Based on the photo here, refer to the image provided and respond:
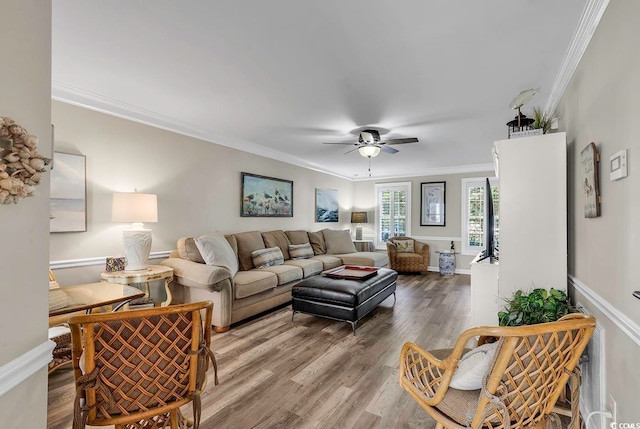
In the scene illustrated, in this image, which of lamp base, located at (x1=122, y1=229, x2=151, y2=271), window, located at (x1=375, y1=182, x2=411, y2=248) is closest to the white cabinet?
lamp base, located at (x1=122, y1=229, x2=151, y2=271)

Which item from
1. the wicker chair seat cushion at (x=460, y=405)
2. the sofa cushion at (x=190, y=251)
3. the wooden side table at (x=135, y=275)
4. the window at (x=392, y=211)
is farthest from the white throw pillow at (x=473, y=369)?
the window at (x=392, y=211)

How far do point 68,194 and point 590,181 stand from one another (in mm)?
4175

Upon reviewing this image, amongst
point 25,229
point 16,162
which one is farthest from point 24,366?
point 16,162

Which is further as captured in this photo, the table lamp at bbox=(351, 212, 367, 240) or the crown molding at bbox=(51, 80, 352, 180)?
the table lamp at bbox=(351, 212, 367, 240)

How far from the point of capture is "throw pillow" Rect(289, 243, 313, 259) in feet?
17.4

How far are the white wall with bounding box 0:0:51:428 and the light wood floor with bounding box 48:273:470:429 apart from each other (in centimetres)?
125

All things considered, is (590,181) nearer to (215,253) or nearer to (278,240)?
(215,253)

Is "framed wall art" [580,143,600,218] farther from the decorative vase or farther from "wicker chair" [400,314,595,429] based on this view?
the decorative vase

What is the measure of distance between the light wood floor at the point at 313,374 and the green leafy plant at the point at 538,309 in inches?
34.4

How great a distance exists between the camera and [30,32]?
35.2 inches

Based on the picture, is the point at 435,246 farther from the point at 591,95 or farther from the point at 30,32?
the point at 30,32

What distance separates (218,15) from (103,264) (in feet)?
9.03

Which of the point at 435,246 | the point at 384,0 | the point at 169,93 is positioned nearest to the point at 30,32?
the point at 384,0

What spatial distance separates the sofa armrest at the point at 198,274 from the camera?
3.20 m
